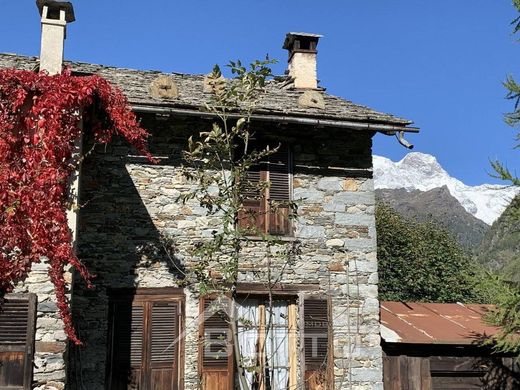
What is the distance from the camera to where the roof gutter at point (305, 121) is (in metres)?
8.65

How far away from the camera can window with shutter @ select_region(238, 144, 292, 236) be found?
30.0 ft

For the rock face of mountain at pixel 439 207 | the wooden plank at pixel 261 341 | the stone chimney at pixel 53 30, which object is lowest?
the wooden plank at pixel 261 341

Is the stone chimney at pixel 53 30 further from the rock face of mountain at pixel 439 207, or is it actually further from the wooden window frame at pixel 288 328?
the rock face of mountain at pixel 439 207

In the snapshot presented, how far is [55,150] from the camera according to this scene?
696cm

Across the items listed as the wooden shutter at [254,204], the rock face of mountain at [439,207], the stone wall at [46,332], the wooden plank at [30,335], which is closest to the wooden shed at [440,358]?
the wooden shutter at [254,204]

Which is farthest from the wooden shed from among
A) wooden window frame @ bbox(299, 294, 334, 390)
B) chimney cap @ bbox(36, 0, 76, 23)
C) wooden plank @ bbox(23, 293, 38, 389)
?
chimney cap @ bbox(36, 0, 76, 23)

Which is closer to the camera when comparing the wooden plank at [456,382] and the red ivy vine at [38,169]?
the red ivy vine at [38,169]

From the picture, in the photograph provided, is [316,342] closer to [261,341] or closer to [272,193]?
[261,341]

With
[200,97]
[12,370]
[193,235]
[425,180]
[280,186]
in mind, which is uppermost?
[425,180]

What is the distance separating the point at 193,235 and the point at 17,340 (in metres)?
2.87

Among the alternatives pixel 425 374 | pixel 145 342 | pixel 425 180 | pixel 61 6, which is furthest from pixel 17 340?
pixel 425 180

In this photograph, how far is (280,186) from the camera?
936 centimetres

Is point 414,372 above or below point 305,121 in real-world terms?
below

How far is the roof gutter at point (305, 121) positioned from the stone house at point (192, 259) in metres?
0.02
